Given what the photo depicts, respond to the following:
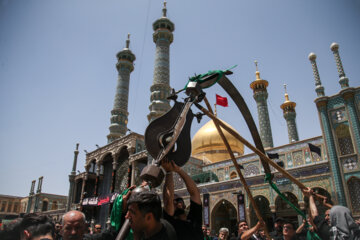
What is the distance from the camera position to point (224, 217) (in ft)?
59.0

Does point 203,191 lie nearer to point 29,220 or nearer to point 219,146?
point 219,146

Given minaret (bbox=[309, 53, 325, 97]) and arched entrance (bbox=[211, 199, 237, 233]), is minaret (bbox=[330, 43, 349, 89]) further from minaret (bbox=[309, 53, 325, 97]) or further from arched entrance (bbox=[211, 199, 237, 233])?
arched entrance (bbox=[211, 199, 237, 233])

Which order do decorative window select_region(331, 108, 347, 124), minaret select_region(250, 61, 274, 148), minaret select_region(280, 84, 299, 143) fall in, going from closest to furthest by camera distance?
1. decorative window select_region(331, 108, 347, 124)
2. minaret select_region(250, 61, 274, 148)
3. minaret select_region(280, 84, 299, 143)

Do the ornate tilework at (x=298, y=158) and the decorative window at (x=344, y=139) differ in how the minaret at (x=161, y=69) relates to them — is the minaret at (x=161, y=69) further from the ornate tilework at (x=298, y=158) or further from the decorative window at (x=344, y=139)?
the decorative window at (x=344, y=139)

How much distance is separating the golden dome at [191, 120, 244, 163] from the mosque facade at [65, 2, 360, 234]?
98 millimetres

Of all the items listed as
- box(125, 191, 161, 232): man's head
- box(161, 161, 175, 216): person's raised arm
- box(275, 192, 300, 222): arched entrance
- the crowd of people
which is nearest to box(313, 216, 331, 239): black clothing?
the crowd of people

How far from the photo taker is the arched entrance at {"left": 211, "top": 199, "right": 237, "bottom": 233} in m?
16.6

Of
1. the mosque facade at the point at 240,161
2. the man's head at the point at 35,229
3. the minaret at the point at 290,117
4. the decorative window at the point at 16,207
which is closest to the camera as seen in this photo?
the man's head at the point at 35,229

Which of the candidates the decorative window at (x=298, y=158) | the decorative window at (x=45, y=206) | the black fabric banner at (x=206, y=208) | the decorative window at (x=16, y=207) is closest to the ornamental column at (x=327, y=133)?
the decorative window at (x=298, y=158)

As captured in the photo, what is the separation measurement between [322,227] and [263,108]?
20.7m

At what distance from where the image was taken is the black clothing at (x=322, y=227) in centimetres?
300

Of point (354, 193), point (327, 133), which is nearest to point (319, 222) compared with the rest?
point (354, 193)

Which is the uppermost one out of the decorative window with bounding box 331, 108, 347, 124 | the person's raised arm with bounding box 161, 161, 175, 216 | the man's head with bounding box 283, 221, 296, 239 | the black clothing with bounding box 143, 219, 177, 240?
the decorative window with bounding box 331, 108, 347, 124

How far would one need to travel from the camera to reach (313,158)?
14.8 meters
